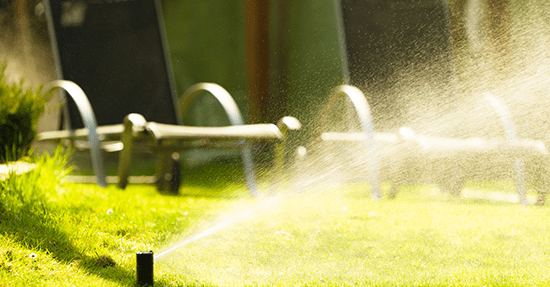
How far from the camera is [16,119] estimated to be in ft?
9.61

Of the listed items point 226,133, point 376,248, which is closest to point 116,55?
point 226,133

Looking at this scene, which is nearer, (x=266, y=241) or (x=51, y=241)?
(x=51, y=241)

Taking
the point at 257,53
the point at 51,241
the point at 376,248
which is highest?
the point at 257,53

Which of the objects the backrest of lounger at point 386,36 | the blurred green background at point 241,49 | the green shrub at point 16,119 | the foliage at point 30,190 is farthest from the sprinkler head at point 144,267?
the blurred green background at point 241,49

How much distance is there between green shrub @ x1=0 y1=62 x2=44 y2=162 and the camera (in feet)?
9.39

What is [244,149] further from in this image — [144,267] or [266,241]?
[144,267]

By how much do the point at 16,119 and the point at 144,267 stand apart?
178cm

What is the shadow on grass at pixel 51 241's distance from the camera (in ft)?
5.96

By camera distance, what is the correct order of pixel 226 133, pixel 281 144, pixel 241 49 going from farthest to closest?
pixel 241 49
pixel 281 144
pixel 226 133

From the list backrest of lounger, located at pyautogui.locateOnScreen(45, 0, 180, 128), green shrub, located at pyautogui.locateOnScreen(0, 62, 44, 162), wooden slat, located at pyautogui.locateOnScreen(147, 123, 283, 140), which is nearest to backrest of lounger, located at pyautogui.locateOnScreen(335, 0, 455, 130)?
wooden slat, located at pyautogui.locateOnScreen(147, 123, 283, 140)

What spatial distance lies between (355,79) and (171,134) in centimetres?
206

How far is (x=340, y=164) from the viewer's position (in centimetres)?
467

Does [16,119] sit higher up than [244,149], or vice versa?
[16,119]

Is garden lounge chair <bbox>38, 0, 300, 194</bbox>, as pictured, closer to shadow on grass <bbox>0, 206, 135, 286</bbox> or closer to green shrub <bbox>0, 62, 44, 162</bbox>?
green shrub <bbox>0, 62, 44, 162</bbox>
